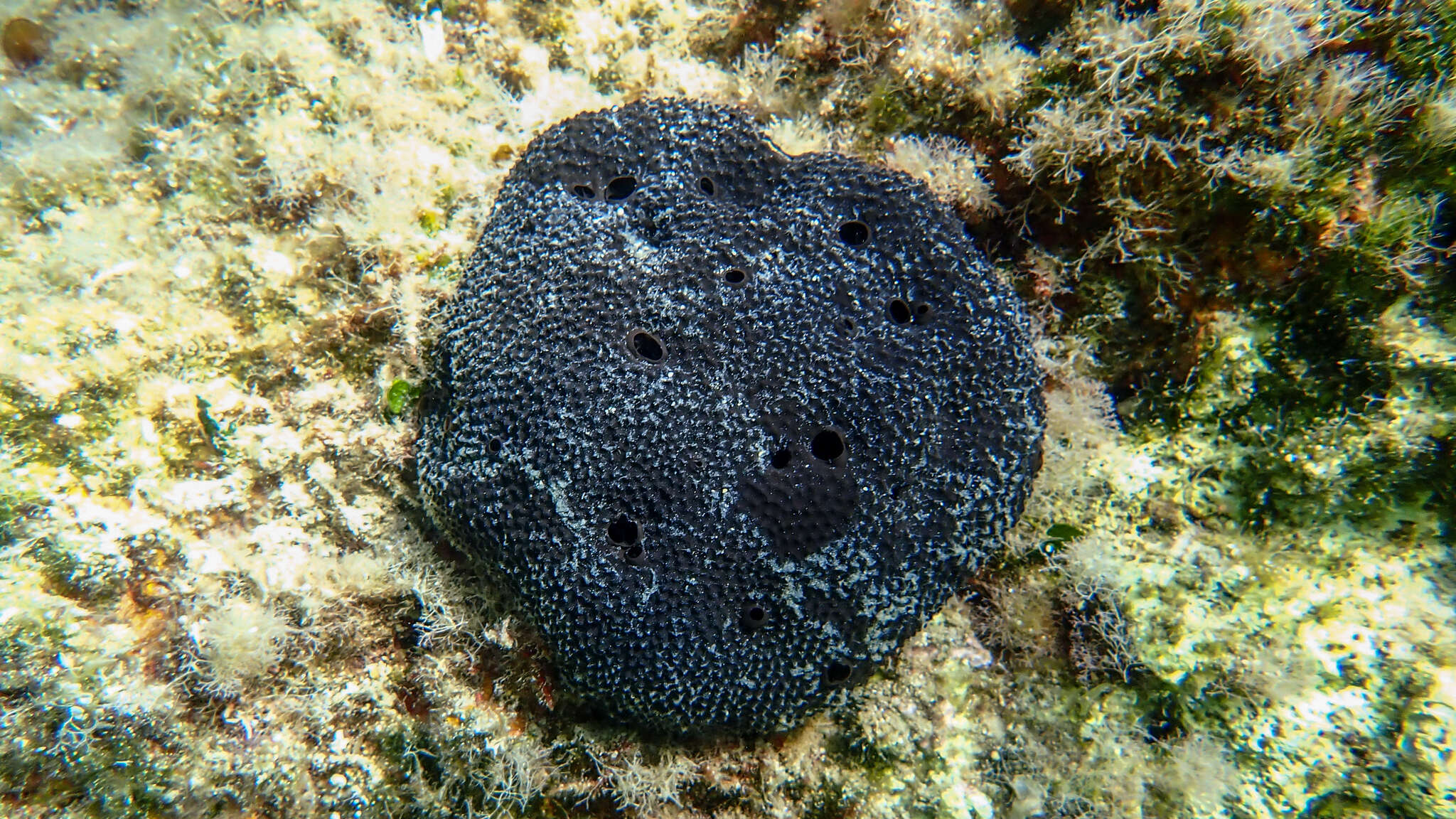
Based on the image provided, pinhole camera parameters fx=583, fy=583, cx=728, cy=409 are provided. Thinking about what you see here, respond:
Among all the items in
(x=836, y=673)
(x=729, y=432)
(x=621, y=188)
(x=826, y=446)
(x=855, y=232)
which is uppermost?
(x=855, y=232)

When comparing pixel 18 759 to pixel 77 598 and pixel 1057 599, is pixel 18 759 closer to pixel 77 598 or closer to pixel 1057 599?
pixel 77 598

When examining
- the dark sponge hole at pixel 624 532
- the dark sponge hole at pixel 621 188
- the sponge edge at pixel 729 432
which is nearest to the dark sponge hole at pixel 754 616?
the sponge edge at pixel 729 432

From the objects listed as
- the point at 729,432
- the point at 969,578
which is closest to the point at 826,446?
the point at 729,432

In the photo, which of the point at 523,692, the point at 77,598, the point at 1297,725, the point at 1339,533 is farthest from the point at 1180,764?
the point at 77,598

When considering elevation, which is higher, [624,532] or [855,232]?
[855,232]

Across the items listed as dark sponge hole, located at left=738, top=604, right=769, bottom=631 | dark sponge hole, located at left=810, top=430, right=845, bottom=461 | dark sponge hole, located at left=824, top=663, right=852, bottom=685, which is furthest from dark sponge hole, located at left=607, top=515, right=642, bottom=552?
dark sponge hole, located at left=824, top=663, right=852, bottom=685

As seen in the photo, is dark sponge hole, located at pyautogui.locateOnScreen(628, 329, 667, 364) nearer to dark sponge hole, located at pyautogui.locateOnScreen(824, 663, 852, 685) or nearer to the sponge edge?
the sponge edge

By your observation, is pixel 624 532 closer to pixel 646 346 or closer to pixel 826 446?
pixel 646 346
